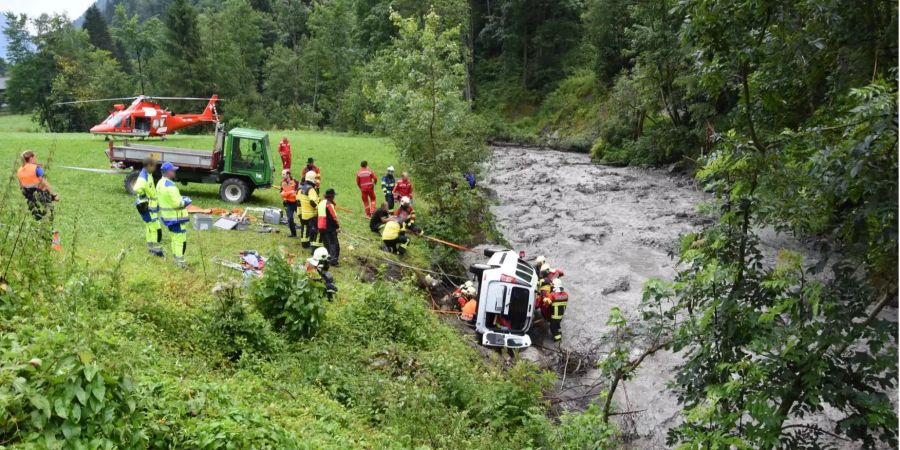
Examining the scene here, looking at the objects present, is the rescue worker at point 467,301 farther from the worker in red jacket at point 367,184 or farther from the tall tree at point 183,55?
the tall tree at point 183,55

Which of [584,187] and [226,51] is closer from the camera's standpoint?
[584,187]

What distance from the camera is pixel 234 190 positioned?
16984 mm

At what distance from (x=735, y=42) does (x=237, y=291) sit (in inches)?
269

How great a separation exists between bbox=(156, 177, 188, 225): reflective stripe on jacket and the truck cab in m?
5.73

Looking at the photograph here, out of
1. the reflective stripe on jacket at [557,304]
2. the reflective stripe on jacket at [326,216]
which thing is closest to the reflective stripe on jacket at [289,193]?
the reflective stripe on jacket at [326,216]

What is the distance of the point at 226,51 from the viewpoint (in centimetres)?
5819

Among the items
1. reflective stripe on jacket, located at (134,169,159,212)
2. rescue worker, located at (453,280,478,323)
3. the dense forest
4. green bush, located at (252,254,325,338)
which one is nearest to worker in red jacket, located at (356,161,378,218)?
the dense forest

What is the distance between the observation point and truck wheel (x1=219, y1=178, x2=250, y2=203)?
55.5 ft

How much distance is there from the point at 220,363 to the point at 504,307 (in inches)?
235

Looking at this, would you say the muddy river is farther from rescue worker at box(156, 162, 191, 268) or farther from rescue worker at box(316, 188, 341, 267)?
rescue worker at box(156, 162, 191, 268)

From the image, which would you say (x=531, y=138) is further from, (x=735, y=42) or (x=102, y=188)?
(x=735, y=42)

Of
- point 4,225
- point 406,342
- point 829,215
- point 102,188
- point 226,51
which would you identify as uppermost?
point 226,51

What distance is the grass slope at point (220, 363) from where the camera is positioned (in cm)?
476

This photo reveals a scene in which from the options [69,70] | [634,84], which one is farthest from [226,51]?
[634,84]
